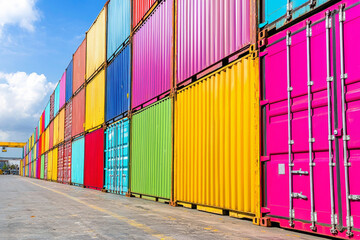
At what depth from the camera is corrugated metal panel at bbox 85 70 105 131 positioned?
18672 mm

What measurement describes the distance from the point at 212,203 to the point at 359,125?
4351mm

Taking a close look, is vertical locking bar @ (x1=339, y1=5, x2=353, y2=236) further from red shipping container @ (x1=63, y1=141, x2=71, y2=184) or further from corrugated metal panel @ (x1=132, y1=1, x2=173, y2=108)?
red shipping container @ (x1=63, y1=141, x2=71, y2=184)

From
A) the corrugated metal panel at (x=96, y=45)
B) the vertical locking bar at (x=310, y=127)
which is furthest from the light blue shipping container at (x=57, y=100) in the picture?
the vertical locking bar at (x=310, y=127)

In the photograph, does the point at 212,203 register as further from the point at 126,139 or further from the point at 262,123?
the point at 126,139

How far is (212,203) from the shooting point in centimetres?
856

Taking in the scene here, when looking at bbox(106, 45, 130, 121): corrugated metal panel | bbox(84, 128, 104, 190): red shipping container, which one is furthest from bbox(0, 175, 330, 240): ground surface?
bbox(84, 128, 104, 190): red shipping container

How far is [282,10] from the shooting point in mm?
6715

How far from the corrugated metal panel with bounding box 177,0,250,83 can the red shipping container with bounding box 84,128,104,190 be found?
352 inches

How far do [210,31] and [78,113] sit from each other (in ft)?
54.9

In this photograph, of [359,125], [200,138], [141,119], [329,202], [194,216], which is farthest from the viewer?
[141,119]

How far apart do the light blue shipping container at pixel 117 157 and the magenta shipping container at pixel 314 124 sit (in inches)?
348

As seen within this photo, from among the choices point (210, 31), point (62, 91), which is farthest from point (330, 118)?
point (62, 91)

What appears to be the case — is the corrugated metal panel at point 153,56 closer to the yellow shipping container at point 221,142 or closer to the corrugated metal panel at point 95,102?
the yellow shipping container at point 221,142

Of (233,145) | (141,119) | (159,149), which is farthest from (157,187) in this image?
(233,145)
